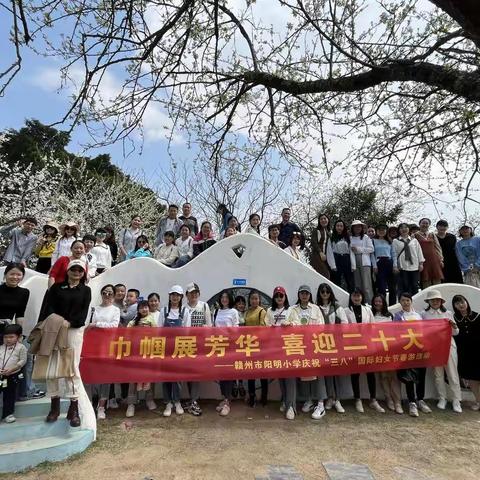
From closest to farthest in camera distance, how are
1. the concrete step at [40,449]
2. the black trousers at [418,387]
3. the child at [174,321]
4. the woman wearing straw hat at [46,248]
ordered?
the concrete step at [40,449]
the child at [174,321]
the black trousers at [418,387]
the woman wearing straw hat at [46,248]

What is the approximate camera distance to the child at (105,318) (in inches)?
217

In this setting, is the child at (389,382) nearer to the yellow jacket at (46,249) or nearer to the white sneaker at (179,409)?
the white sneaker at (179,409)

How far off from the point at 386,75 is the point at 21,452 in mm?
4955

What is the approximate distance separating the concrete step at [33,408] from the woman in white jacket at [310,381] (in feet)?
10.5

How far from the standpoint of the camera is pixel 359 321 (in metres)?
6.23

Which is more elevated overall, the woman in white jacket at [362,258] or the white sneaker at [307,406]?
the woman in white jacket at [362,258]

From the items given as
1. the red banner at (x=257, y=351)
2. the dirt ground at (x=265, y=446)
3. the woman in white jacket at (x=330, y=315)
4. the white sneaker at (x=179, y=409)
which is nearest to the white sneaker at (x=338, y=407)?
the woman in white jacket at (x=330, y=315)

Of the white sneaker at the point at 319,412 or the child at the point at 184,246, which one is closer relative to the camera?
the white sneaker at the point at 319,412

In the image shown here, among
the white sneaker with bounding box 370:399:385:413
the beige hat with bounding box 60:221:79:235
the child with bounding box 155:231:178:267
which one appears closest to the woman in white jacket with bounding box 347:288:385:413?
the white sneaker with bounding box 370:399:385:413

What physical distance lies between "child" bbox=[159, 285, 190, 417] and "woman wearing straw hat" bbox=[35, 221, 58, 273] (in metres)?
2.32

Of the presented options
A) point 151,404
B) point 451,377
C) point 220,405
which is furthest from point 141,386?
point 451,377

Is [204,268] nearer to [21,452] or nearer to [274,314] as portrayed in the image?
[274,314]

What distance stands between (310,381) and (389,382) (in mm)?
1218

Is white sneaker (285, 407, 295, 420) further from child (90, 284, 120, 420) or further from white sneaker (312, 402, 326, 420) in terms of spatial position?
child (90, 284, 120, 420)
